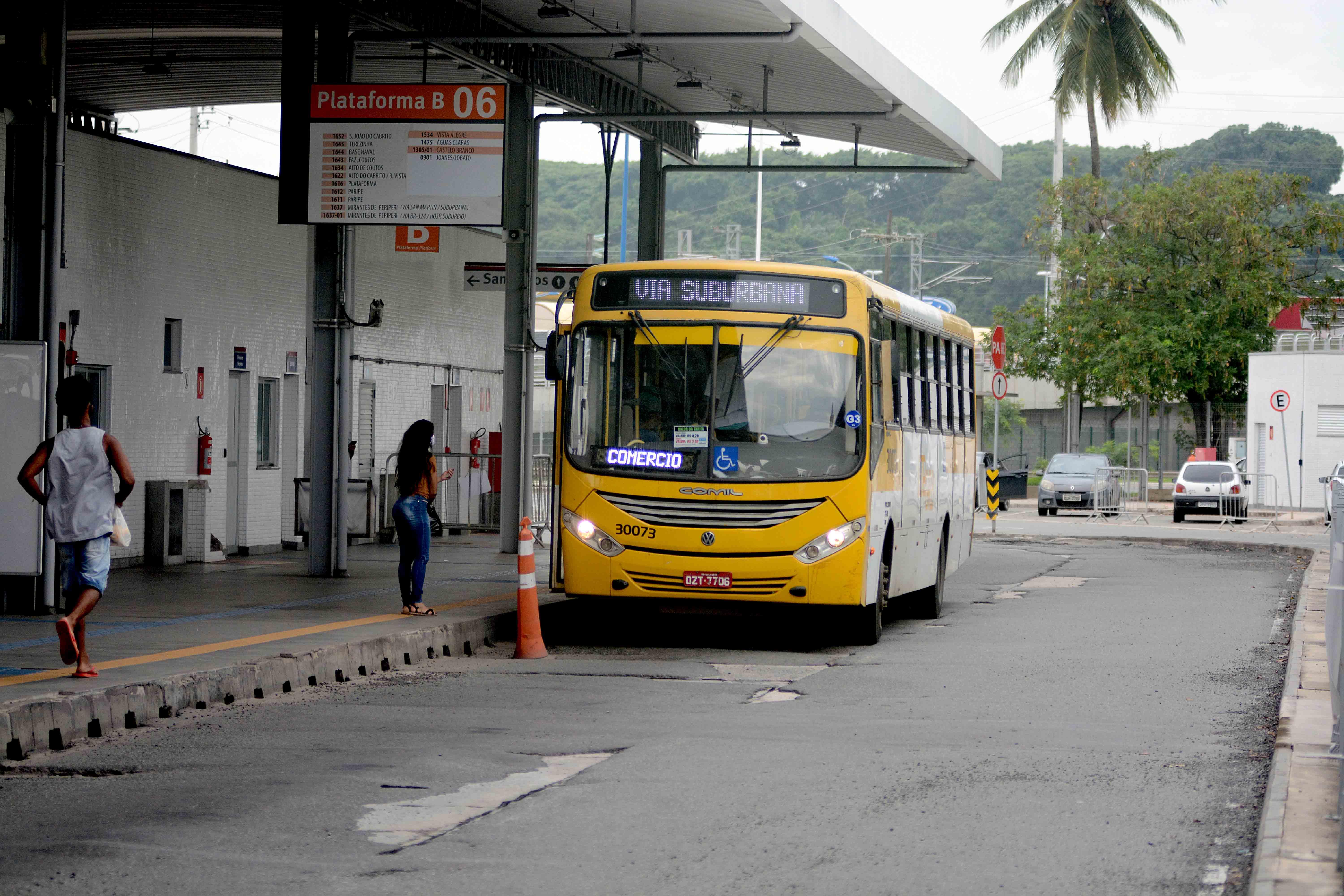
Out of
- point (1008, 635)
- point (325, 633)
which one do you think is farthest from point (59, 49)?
point (1008, 635)

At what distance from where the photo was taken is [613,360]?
14.0 metres

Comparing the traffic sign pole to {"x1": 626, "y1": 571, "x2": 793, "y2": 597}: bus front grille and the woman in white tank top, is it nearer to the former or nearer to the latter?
{"x1": 626, "y1": 571, "x2": 793, "y2": 597}: bus front grille

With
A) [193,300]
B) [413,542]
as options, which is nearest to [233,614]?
[413,542]

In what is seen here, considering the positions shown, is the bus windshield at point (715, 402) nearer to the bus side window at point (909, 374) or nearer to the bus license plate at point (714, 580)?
the bus license plate at point (714, 580)

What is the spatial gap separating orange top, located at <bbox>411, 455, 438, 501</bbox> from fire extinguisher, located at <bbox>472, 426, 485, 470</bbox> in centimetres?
1279

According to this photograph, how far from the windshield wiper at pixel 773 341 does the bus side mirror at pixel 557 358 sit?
1415 millimetres

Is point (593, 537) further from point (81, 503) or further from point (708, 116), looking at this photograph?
point (708, 116)

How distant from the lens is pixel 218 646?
11.6 meters

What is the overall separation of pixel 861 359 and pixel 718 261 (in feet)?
4.60

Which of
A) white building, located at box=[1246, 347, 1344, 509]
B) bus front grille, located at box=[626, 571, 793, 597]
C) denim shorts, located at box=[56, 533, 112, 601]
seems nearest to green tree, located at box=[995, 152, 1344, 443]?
white building, located at box=[1246, 347, 1344, 509]

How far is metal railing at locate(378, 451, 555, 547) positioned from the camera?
2431 cm

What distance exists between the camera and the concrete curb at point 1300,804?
19.0 feet

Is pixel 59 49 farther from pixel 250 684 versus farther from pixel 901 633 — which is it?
pixel 901 633

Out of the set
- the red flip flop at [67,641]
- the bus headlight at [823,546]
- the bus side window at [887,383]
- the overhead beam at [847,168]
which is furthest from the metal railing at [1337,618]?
the overhead beam at [847,168]
